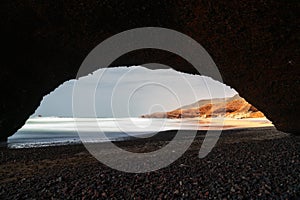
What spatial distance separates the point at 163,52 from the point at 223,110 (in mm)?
44198

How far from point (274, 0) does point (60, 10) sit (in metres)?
5.44

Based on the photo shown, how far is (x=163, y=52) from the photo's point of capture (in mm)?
10016

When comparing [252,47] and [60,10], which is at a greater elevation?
[60,10]

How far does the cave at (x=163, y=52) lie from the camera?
701 cm

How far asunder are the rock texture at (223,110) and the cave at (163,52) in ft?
101

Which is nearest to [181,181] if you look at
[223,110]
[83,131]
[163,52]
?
[163,52]

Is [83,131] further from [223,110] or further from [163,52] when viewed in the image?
[223,110]

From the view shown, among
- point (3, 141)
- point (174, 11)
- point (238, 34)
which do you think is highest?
point (174, 11)

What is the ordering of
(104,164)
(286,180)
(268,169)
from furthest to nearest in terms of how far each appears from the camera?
(104,164) < (268,169) < (286,180)

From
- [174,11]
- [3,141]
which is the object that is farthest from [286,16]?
[3,141]

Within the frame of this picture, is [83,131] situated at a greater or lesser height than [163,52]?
lesser

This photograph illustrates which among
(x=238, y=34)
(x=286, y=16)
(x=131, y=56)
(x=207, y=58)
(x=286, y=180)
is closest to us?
(x=286, y=180)

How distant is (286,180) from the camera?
4.09 meters

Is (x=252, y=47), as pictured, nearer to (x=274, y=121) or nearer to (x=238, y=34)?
(x=238, y=34)
